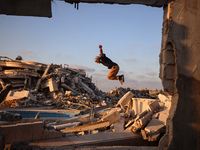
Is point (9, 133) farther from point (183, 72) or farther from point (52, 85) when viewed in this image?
point (52, 85)

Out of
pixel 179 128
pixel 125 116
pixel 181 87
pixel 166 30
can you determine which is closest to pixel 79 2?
pixel 166 30

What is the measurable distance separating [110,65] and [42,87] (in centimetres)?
1046

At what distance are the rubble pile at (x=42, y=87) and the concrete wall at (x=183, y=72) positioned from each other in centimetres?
952

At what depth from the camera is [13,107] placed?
12.5 m

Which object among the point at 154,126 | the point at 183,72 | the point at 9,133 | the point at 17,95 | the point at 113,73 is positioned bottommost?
the point at 17,95

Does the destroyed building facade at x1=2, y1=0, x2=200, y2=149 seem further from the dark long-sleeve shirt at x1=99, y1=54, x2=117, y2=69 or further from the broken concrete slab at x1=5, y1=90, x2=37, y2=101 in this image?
the broken concrete slab at x1=5, y1=90, x2=37, y2=101

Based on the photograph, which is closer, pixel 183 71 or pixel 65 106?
pixel 183 71

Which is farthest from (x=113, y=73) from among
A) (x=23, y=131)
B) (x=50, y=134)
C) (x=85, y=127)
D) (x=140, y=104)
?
(x=23, y=131)

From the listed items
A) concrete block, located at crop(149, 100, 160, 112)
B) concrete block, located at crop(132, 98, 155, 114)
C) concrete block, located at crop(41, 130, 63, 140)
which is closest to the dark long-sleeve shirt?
concrete block, located at crop(132, 98, 155, 114)

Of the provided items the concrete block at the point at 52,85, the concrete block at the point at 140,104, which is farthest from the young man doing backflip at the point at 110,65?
the concrete block at the point at 52,85

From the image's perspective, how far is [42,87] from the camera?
56.4ft

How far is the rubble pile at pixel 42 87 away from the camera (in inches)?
545

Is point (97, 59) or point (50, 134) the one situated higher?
point (97, 59)

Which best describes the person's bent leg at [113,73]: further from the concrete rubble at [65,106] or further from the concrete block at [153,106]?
the concrete block at [153,106]
